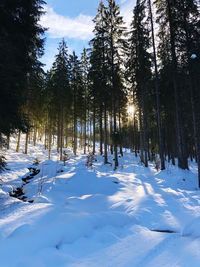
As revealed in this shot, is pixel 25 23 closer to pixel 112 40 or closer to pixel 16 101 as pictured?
pixel 16 101

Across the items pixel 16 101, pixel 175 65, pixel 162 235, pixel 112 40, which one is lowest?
pixel 162 235

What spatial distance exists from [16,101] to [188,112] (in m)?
19.1

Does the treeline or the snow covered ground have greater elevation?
the treeline

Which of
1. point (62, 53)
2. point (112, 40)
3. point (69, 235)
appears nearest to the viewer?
point (69, 235)

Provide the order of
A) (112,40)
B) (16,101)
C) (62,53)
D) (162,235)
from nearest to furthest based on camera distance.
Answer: (162,235), (16,101), (112,40), (62,53)

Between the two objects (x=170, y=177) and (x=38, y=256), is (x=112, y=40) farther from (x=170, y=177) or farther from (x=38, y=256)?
(x=38, y=256)

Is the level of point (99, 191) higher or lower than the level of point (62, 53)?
lower

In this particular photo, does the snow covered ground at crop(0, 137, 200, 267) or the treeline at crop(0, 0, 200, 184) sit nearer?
the snow covered ground at crop(0, 137, 200, 267)

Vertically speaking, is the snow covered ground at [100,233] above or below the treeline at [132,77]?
below

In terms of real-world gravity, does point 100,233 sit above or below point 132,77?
below

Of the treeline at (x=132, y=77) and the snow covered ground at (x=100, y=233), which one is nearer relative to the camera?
the snow covered ground at (x=100, y=233)

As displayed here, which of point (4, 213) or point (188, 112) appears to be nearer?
point (4, 213)

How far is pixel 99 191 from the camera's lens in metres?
11.2

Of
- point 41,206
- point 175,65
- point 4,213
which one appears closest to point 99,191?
point 41,206
